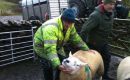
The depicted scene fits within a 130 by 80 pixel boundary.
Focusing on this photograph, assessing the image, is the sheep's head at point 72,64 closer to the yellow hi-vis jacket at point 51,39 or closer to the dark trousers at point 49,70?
the yellow hi-vis jacket at point 51,39

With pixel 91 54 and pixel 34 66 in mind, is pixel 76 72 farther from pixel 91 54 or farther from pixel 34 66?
pixel 34 66

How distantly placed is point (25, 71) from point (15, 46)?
1.20 m

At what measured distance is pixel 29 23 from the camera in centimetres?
1160

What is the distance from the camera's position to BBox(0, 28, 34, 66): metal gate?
1070cm

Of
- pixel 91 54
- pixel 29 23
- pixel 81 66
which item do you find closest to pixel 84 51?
pixel 91 54

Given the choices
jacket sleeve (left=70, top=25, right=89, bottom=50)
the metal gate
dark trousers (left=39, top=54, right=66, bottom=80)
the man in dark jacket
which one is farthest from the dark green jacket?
the metal gate

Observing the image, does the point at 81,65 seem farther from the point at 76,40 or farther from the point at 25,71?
the point at 25,71

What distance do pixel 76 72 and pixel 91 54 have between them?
1.13 metres

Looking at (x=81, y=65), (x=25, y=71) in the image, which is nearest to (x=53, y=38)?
(x=81, y=65)

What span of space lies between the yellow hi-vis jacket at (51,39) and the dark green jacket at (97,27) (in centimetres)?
94

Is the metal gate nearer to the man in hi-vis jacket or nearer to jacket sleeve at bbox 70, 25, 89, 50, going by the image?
jacket sleeve at bbox 70, 25, 89, 50

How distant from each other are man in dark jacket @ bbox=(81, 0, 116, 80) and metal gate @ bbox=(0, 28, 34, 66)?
3.57 metres

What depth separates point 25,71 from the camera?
10242mm

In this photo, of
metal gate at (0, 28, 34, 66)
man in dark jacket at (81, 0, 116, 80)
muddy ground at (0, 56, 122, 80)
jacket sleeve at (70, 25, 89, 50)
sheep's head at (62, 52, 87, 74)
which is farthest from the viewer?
metal gate at (0, 28, 34, 66)
